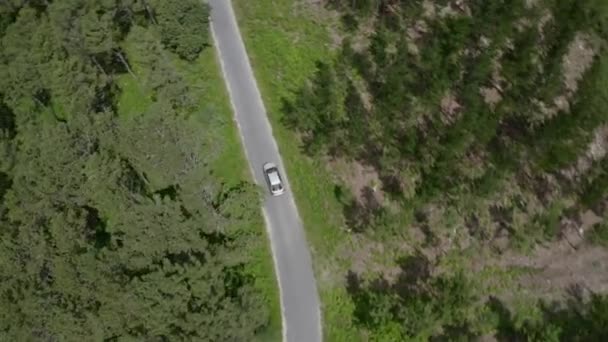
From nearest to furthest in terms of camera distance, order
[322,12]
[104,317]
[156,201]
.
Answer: [104,317], [156,201], [322,12]

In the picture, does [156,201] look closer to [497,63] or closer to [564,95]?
[497,63]

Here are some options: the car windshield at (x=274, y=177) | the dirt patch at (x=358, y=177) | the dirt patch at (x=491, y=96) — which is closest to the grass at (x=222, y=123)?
the car windshield at (x=274, y=177)

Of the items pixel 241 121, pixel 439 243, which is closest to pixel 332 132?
pixel 241 121

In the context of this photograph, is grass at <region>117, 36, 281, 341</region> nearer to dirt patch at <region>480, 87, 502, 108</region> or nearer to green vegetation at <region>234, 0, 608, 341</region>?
green vegetation at <region>234, 0, 608, 341</region>

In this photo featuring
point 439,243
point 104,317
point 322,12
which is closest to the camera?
point 104,317

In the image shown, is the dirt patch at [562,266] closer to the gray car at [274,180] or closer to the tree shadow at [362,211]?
the tree shadow at [362,211]

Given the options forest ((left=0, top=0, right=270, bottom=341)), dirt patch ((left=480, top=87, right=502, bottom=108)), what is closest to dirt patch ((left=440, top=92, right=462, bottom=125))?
dirt patch ((left=480, top=87, right=502, bottom=108))
